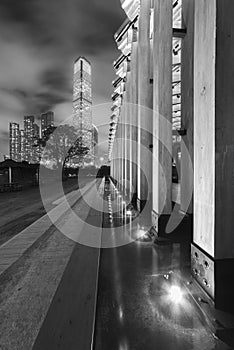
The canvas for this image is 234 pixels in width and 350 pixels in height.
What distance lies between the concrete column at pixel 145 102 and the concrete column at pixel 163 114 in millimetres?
1923

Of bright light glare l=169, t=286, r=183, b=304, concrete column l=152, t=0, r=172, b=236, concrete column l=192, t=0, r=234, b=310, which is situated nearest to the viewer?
concrete column l=192, t=0, r=234, b=310

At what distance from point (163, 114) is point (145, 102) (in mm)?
2384

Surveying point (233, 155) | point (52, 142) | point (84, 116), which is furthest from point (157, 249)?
point (84, 116)

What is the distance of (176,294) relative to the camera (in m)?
2.34

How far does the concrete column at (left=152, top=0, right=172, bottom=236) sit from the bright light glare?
73.1 inches

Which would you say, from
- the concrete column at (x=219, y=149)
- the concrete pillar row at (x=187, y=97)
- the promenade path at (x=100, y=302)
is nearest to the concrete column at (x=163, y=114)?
the concrete pillar row at (x=187, y=97)

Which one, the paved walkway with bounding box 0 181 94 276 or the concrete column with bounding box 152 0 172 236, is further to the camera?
the concrete column with bounding box 152 0 172 236

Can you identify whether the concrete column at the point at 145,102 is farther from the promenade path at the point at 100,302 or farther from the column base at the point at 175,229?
the promenade path at the point at 100,302

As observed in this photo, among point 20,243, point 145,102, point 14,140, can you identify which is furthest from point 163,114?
point 14,140

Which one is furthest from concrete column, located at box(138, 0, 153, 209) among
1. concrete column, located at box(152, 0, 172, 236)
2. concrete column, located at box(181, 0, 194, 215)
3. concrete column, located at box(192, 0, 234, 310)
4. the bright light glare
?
concrete column, located at box(192, 0, 234, 310)

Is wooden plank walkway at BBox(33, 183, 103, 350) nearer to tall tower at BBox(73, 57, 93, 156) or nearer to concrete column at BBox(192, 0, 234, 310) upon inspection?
concrete column at BBox(192, 0, 234, 310)

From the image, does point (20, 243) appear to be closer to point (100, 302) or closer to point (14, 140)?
point (100, 302)

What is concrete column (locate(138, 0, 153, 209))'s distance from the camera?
20.9 ft

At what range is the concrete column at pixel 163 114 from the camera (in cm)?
422
